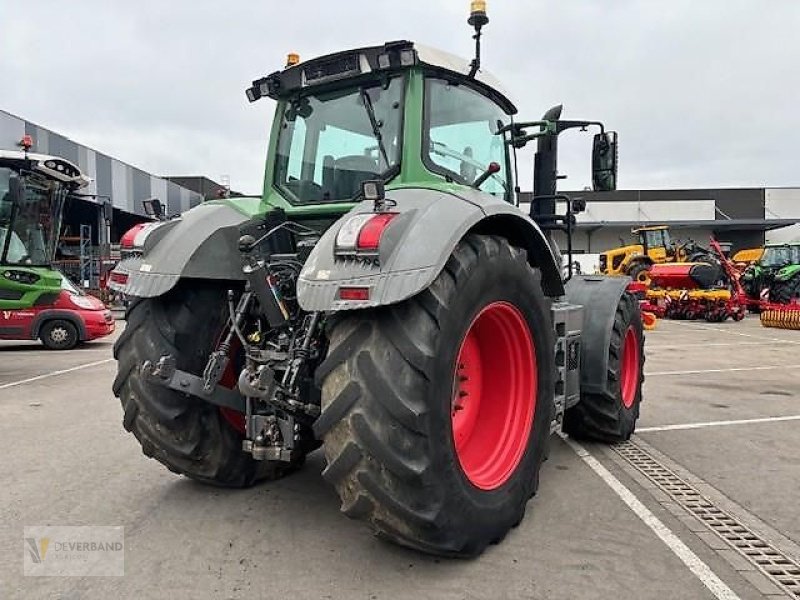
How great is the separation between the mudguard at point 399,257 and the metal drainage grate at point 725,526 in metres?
2.07

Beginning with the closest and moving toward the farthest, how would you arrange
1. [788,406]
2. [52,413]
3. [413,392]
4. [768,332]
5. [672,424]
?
[413,392] → [672,424] → [52,413] → [788,406] → [768,332]

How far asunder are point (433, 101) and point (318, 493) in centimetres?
241

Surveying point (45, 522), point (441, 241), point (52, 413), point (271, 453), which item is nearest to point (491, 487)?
point (271, 453)

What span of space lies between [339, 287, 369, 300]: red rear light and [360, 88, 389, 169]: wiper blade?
3.86 feet

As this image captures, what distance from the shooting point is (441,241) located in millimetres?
2682

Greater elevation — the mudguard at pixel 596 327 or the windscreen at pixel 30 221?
the windscreen at pixel 30 221

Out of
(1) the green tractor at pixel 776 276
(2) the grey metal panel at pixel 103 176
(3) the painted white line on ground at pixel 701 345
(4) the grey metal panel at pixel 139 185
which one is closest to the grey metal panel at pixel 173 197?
(4) the grey metal panel at pixel 139 185

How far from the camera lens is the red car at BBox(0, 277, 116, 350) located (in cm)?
1132

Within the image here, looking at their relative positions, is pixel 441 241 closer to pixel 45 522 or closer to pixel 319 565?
pixel 319 565

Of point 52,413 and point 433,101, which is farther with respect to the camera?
point 52,413

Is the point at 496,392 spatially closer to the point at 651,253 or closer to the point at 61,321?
the point at 61,321

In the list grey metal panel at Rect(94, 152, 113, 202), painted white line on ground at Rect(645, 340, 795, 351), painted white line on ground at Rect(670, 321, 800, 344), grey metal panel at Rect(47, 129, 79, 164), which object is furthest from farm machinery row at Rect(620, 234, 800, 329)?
grey metal panel at Rect(94, 152, 113, 202)

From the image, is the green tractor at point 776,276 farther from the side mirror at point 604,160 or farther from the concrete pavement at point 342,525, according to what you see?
the side mirror at point 604,160

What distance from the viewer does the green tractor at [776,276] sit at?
20.0 meters
